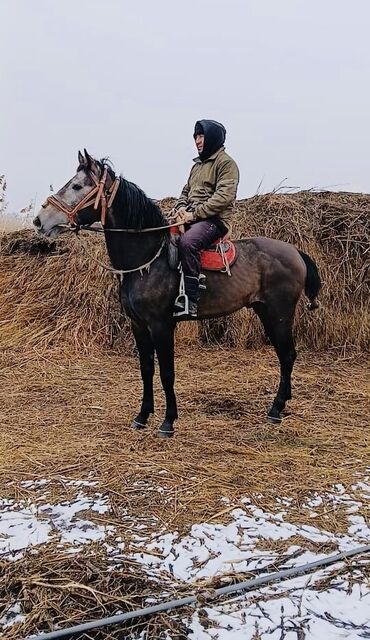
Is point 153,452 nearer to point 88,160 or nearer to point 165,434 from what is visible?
point 165,434

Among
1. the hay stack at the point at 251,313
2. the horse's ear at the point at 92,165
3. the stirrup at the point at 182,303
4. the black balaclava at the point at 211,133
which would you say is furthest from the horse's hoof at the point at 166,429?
the hay stack at the point at 251,313

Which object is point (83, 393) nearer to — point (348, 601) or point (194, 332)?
point (194, 332)

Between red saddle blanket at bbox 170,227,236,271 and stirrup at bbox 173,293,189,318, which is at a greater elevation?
red saddle blanket at bbox 170,227,236,271

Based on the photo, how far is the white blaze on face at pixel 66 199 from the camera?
4.37 metres

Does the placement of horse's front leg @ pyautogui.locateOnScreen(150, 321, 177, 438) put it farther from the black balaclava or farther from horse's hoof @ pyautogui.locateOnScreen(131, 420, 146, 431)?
the black balaclava

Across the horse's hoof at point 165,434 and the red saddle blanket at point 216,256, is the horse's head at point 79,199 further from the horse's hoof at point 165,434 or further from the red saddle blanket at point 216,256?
the horse's hoof at point 165,434

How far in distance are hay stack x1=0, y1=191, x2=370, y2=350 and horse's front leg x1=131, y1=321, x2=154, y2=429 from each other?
318cm

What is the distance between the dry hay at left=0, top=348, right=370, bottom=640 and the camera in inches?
97.1

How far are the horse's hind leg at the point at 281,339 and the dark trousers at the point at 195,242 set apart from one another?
95 centimetres

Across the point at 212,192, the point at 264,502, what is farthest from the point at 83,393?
the point at 264,502

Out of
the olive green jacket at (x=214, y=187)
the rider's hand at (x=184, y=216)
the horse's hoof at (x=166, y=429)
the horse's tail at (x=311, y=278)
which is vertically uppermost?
the olive green jacket at (x=214, y=187)

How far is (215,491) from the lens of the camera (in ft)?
11.5

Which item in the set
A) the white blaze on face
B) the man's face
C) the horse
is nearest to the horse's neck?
the horse

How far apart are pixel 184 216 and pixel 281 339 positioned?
1540mm
